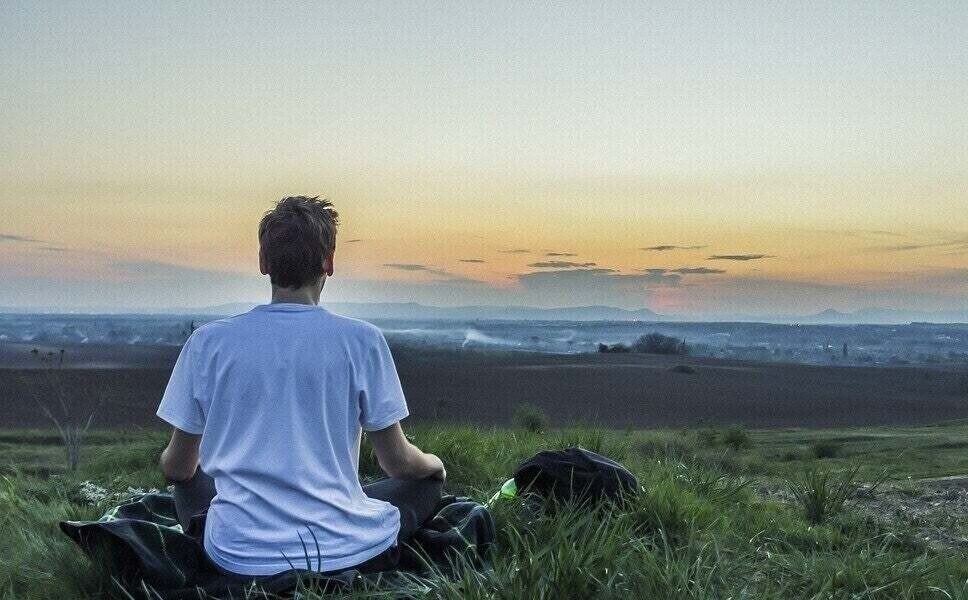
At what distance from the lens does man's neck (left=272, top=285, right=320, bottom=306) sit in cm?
304

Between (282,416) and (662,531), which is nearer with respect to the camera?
(282,416)

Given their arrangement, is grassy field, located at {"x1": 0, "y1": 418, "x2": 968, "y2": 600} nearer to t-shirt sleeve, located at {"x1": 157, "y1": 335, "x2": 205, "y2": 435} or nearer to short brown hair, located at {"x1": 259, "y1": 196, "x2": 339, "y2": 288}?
t-shirt sleeve, located at {"x1": 157, "y1": 335, "x2": 205, "y2": 435}

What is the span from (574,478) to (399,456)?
1.81m

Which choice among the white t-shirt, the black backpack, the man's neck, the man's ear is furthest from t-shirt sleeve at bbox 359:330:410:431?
the black backpack

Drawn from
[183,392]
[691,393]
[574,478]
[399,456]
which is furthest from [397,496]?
[691,393]

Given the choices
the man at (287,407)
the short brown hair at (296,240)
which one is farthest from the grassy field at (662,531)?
the short brown hair at (296,240)

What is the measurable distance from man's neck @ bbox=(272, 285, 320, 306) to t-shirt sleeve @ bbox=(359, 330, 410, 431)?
0.27m

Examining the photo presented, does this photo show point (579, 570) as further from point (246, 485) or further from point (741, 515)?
point (741, 515)

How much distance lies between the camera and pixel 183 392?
10.1 ft

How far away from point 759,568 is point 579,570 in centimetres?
138

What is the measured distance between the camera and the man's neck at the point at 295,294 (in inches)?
120

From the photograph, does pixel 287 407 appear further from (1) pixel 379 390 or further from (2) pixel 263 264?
(2) pixel 263 264

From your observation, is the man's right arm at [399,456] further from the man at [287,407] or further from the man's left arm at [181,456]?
the man's left arm at [181,456]

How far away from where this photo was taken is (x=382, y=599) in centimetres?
323
